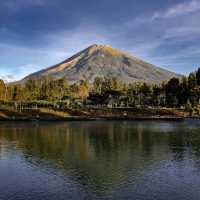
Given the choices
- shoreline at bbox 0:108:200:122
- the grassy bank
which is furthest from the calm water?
the grassy bank

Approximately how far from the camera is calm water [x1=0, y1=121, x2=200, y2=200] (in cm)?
4388

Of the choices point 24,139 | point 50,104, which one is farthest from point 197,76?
point 24,139

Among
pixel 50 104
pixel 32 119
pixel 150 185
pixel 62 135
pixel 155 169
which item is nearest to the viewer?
pixel 150 185

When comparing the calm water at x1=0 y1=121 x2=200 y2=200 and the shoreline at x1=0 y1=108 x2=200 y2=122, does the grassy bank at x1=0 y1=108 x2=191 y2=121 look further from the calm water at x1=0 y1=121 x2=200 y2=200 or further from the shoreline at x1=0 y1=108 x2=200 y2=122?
the calm water at x1=0 y1=121 x2=200 y2=200

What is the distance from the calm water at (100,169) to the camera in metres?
43.9

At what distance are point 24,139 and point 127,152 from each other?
32917mm

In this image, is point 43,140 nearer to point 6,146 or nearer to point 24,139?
point 24,139

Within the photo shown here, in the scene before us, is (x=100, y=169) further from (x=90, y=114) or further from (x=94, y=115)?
(x=90, y=114)

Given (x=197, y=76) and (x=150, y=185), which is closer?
(x=150, y=185)

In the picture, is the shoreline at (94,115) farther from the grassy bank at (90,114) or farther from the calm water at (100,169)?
the calm water at (100,169)

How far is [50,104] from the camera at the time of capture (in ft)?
Answer: 653

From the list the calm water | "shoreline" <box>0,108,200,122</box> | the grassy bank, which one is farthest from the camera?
the grassy bank

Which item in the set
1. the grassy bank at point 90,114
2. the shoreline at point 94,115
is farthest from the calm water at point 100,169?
the grassy bank at point 90,114

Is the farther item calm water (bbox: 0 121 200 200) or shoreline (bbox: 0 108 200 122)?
shoreline (bbox: 0 108 200 122)
